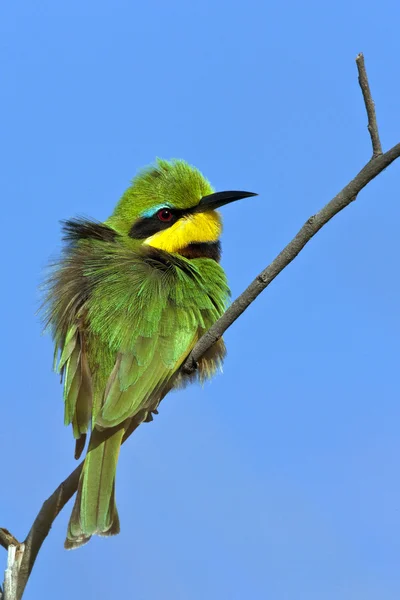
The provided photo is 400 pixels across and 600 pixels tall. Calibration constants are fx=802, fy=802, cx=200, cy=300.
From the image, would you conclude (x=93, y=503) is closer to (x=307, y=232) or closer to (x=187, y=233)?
(x=307, y=232)

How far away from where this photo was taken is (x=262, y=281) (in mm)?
2359

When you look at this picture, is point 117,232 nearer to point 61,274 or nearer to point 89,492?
point 61,274

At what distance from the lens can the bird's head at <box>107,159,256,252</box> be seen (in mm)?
3607

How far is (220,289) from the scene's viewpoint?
3.37 metres

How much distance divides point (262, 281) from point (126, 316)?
2.65 feet

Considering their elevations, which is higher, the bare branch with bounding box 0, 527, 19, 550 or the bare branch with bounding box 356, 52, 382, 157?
the bare branch with bounding box 356, 52, 382, 157

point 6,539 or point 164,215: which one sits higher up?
point 164,215

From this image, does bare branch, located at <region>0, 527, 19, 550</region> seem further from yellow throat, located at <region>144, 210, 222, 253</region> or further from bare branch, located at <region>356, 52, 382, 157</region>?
bare branch, located at <region>356, 52, 382, 157</region>

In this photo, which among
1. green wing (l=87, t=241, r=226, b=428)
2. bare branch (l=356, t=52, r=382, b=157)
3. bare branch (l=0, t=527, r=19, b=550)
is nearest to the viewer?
bare branch (l=356, t=52, r=382, b=157)

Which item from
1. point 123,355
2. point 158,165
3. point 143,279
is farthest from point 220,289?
point 158,165

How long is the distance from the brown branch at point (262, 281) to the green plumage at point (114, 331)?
159mm

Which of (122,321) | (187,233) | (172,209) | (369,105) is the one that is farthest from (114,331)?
(369,105)

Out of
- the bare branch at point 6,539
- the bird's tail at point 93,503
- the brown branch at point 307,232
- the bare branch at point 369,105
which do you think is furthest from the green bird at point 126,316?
the bare branch at point 369,105

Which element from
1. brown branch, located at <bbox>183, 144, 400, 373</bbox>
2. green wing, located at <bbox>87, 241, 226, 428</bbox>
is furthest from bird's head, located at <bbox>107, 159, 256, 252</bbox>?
brown branch, located at <bbox>183, 144, 400, 373</bbox>
